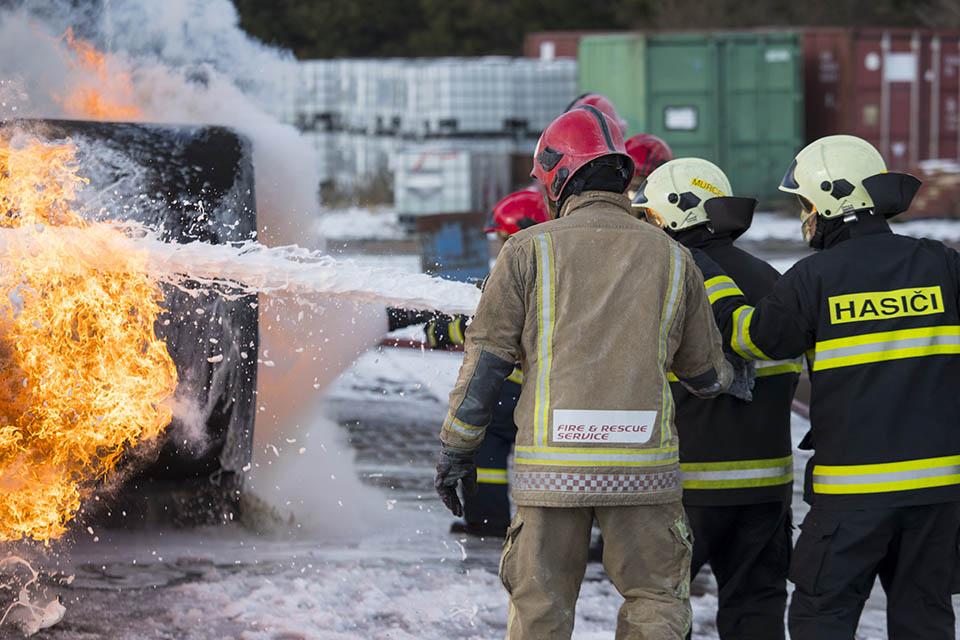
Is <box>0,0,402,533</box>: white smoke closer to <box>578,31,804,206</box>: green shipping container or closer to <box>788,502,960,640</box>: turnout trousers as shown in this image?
<box>788,502,960,640</box>: turnout trousers

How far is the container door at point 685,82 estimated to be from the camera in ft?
49.9

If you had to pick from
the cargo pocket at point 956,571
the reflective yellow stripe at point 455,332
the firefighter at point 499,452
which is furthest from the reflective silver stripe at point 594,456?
the firefighter at point 499,452

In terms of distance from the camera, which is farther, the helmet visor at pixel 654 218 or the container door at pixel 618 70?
the container door at pixel 618 70

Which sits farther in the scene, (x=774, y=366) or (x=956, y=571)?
(x=774, y=366)

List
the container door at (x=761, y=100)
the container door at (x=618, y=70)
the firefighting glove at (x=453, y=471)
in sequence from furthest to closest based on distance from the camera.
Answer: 1. the container door at (x=761, y=100)
2. the container door at (x=618, y=70)
3. the firefighting glove at (x=453, y=471)

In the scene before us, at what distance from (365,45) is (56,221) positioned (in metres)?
23.6

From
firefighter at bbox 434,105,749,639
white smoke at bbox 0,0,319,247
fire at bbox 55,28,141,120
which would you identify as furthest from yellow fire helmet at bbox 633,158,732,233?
fire at bbox 55,28,141,120

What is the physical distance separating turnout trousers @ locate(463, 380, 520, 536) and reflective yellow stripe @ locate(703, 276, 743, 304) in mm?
1432

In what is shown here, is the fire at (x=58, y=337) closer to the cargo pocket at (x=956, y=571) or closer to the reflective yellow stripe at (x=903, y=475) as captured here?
the reflective yellow stripe at (x=903, y=475)

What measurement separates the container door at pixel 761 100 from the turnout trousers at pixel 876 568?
13005 mm

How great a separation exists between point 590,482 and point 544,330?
0.36 meters

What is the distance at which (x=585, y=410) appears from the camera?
2.51m

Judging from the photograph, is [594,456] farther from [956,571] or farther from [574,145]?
[956,571]

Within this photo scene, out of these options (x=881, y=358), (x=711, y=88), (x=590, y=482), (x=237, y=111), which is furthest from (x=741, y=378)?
(x=711, y=88)
